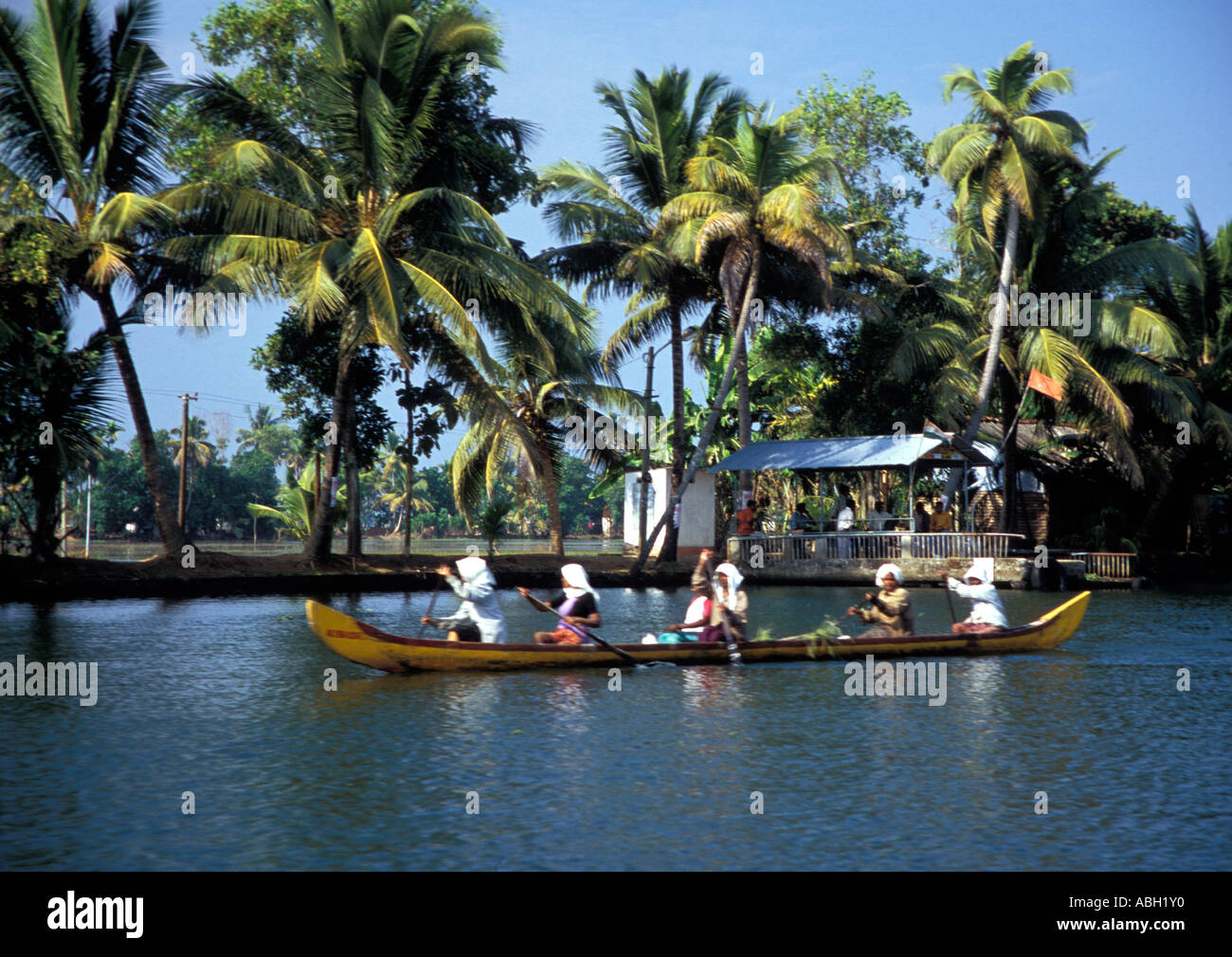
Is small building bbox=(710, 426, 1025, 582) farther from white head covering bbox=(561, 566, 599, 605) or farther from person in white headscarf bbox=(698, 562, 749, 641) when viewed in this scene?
white head covering bbox=(561, 566, 599, 605)

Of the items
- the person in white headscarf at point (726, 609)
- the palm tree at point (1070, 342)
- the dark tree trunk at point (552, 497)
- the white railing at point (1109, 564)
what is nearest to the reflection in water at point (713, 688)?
the person in white headscarf at point (726, 609)

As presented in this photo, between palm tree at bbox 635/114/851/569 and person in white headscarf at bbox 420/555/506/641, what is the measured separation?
16108 mm

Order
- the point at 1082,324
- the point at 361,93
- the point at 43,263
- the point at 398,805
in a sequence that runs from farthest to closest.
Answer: the point at 1082,324, the point at 361,93, the point at 43,263, the point at 398,805

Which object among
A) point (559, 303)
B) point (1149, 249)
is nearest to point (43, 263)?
point (559, 303)

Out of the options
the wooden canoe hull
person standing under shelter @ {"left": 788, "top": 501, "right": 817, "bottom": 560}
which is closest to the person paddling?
the wooden canoe hull

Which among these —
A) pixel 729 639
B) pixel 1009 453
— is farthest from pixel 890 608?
pixel 1009 453

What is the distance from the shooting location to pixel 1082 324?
33.0 m

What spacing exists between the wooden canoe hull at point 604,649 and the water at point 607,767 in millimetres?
245

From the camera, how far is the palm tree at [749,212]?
Result: 30.7 meters

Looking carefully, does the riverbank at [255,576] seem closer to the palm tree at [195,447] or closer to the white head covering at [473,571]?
the white head covering at [473,571]
